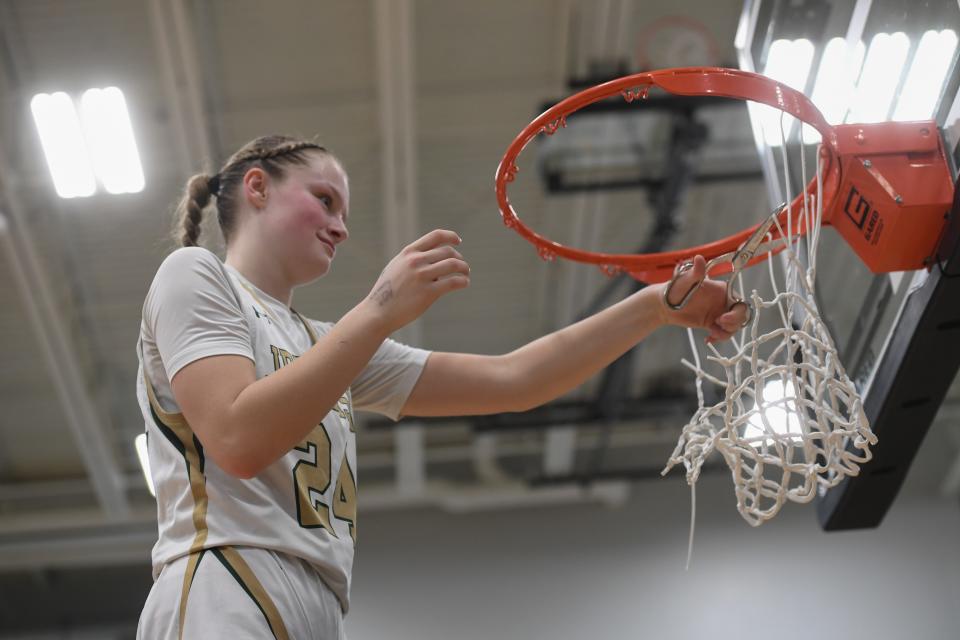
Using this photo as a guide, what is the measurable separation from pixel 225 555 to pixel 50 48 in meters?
5.15

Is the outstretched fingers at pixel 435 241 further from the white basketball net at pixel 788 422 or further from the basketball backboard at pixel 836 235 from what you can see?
the basketball backboard at pixel 836 235

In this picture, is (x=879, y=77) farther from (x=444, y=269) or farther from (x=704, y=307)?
(x=444, y=269)

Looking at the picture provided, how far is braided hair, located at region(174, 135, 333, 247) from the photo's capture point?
6.63 ft

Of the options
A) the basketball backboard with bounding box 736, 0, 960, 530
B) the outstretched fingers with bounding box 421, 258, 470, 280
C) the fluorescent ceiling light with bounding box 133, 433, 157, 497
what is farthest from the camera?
the fluorescent ceiling light with bounding box 133, 433, 157, 497

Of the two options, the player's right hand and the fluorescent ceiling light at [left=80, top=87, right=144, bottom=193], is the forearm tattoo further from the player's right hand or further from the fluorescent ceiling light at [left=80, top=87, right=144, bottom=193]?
the fluorescent ceiling light at [left=80, top=87, right=144, bottom=193]

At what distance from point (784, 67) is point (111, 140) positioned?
13.2 feet

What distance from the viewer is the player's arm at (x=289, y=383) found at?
4.77ft

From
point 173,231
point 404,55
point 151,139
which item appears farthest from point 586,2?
point 173,231

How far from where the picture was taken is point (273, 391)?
1460 mm

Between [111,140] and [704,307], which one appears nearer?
[704,307]

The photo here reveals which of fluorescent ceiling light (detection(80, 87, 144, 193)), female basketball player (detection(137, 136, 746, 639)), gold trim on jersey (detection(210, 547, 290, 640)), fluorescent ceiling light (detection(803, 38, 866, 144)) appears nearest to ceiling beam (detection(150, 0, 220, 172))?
fluorescent ceiling light (detection(80, 87, 144, 193))

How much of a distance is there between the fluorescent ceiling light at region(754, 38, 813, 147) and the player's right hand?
4.77 ft

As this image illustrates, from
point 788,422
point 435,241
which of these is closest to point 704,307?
point 788,422

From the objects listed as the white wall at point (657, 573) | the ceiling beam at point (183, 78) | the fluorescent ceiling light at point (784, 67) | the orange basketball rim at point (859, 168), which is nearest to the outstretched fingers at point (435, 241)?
the orange basketball rim at point (859, 168)
